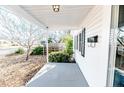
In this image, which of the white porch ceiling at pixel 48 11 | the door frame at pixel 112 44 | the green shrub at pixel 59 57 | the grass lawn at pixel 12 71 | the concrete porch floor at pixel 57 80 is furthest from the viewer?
the green shrub at pixel 59 57

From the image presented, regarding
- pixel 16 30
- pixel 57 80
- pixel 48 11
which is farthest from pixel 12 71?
pixel 48 11

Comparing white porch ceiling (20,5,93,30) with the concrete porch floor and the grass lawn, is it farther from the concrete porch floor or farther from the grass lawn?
the concrete porch floor

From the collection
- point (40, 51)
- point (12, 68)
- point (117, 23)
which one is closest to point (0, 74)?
point (12, 68)

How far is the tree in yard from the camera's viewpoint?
506 cm

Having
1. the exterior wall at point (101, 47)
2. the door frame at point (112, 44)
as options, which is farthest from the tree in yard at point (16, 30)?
the door frame at point (112, 44)

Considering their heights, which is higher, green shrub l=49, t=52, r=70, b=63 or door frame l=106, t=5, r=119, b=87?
door frame l=106, t=5, r=119, b=87

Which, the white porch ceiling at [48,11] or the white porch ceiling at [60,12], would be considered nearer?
the white porch ceiling at [48,11]

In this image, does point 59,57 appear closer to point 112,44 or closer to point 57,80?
point 57,80

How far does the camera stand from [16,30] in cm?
590

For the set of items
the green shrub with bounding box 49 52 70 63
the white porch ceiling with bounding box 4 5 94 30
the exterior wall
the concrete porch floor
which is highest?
the white porch ceiling with bounding box 4 5 94 30

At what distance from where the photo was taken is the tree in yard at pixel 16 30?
506 cm

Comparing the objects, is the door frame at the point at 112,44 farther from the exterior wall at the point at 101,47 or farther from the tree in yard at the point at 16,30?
the tree in yard at the point at 16,30

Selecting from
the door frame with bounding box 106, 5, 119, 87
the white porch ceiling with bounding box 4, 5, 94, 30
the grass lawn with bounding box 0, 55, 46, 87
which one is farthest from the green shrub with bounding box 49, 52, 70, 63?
the door frame with bounding box 106, 5, 119, 87
